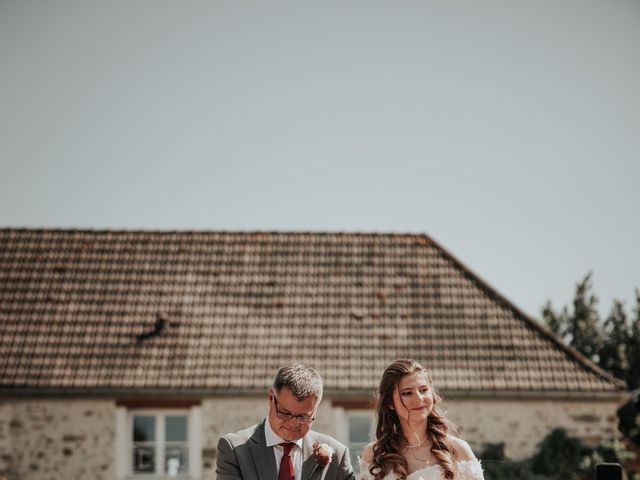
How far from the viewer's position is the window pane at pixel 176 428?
13.2m

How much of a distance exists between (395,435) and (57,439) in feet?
32.7

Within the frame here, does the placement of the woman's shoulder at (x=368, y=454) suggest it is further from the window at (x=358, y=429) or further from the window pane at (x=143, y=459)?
the window pane at (x=143, y=459)

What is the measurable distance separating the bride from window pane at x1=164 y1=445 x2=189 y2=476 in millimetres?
9154

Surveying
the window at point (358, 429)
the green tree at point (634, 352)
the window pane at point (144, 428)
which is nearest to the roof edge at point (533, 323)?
the window at point (358, 429)

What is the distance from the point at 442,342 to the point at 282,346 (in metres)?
2.88

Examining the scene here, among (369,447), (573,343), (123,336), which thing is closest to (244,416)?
(123,336)

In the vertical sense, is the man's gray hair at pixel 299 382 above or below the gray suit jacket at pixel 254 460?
above

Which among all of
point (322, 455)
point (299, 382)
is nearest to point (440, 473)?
point (322, 455)

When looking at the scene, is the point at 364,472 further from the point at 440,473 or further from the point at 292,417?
the point at 292,417

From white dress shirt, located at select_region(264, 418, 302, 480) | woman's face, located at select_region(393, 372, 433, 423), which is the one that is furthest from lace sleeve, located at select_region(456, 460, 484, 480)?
white dress shirt, located at select_region(264, 418, 302, 480)

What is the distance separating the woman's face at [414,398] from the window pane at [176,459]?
9387 millimetres

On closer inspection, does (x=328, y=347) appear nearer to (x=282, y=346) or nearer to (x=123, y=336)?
(x=282, y=346)

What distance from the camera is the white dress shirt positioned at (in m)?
4.00

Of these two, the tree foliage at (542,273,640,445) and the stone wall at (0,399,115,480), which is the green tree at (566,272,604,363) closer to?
the tree foliage at (542,273,640,445)
